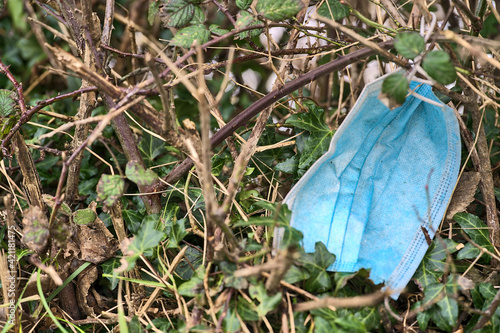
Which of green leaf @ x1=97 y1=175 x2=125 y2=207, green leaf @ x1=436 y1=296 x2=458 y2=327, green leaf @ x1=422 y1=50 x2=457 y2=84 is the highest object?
green leaf @ x1=422 y1=50 x2=457 y2=84

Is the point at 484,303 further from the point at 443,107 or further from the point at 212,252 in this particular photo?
the point at 212,252

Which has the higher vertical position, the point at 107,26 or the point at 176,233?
the point at 107,26

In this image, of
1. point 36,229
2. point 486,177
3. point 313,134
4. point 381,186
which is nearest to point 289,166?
point 313,134

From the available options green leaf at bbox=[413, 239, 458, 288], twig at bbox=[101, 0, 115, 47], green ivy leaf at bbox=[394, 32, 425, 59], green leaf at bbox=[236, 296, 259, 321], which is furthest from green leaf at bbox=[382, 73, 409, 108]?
twig at bbox=[101, 0, 115, 47]

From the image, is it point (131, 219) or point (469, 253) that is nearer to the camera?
point (469, 253)

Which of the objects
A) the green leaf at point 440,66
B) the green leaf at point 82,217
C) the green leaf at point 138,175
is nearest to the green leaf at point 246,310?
the green leaf at point 138,175

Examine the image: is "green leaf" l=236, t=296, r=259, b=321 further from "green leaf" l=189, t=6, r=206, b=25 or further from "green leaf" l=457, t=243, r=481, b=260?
"green leaf" l=189, t=6, r=206, b=25

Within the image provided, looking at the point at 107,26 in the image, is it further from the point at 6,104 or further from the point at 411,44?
the point at 411,44
